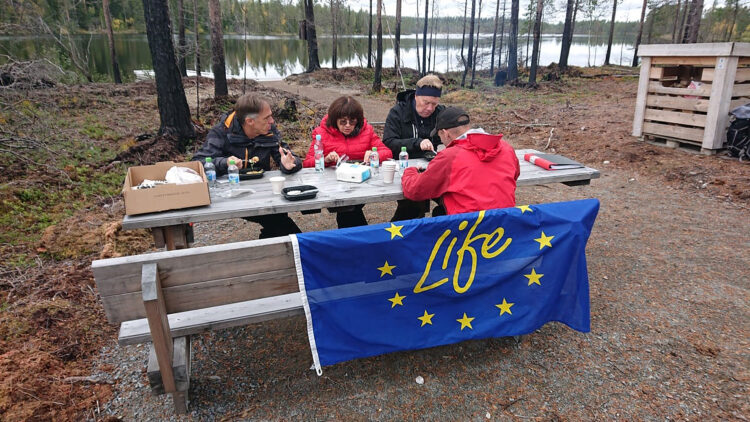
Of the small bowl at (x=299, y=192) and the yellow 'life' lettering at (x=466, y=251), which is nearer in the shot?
the yellow 'life' lettering at (x=466, y=251)

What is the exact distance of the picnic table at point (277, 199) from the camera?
263 cm

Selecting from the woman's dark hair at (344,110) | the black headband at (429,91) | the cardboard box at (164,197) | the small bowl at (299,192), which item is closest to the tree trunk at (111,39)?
the woman's dark hair at (344,110)

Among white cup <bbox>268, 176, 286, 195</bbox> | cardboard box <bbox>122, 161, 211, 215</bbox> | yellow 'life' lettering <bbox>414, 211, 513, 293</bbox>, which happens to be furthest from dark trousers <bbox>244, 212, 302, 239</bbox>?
yellow 'life' lettering <bbox>414, 211, 513, 293</bbox>

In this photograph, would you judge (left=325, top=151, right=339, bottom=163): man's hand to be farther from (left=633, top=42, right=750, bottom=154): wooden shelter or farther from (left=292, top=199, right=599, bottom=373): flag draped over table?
(left=633, top=42, right=750, bottom=154): wooden shelter

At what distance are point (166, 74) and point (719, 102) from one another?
8798 millimetres

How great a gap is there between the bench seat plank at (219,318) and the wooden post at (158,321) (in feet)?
0.49

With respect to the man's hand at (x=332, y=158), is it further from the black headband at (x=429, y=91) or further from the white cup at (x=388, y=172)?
the black headband at (x=429, y=91)

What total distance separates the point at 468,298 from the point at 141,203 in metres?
1.99

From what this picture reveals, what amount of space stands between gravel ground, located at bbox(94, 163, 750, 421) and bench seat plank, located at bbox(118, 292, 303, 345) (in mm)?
431

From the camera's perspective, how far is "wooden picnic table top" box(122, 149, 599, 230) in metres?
2.63

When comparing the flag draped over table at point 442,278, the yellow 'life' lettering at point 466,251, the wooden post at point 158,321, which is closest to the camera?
the wooden post at point 158,321

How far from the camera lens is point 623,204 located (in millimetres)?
5508

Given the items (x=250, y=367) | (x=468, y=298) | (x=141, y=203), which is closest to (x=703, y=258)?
(x=468, y=298)

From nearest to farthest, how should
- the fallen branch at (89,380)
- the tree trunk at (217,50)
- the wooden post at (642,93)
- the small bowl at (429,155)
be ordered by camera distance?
the fallen branch at (89,380) → the small bowl at (429,155) → the wooden post at (642,93) → the tree trunk at (217,50)
